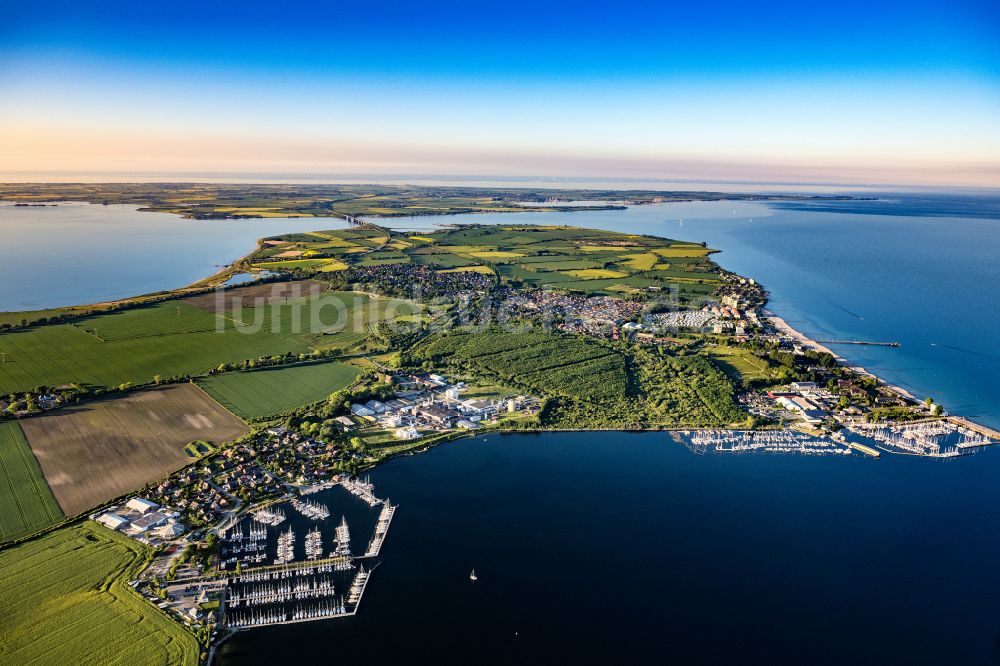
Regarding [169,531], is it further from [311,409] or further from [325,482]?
[311,409]

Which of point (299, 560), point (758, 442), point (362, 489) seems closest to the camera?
point (299, 560)

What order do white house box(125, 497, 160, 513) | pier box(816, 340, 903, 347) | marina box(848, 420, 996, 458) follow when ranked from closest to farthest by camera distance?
white house box(125, 497, 160, 513) → marina box(848, 420, 996, 458) → pier box(816, 340, 903, 347)

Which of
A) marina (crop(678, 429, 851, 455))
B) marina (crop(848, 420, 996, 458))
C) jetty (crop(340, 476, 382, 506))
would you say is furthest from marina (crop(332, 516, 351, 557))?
marina (crop(848, 420, 996, 458))

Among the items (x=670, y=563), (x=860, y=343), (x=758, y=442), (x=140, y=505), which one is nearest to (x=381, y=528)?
(x=140, y=505)

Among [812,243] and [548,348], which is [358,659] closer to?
[548,348]

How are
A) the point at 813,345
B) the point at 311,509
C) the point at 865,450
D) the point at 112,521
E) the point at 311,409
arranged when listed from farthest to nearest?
1. the point at 813,345
2. the point at 311,409
3. the point at 865,450
4. the point at 311,509
5. the point at 112,521

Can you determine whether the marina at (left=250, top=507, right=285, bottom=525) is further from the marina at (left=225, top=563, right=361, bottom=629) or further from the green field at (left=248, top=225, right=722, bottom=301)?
the green field at (left=248, top=225, right=722, bottom=301)

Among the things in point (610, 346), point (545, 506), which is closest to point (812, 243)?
point (610, 346)
